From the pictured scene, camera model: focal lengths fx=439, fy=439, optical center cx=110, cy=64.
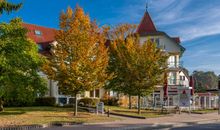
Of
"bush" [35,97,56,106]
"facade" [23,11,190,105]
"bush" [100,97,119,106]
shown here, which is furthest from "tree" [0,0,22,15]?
"facade" [23,11,190,105]

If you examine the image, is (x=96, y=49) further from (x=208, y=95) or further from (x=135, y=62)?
(x=208, y=95)

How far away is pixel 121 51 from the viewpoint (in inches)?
1687

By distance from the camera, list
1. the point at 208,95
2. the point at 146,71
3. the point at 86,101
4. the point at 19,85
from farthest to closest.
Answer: the point at 208,95
the point at 86,101
the point at 146,71
the point at 19,85

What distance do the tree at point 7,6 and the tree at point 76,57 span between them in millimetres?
10062

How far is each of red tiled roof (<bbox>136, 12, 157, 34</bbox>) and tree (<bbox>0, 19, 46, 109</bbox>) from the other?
118ft

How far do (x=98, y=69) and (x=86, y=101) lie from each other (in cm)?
1521

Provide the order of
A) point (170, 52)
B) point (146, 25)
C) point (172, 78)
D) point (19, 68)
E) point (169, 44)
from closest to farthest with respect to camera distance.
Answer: point (19, 68)
point (170, 52)
point (169, 44)
point (172, 78)
point (146, 25)

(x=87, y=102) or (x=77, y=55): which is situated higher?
(x=77, y=55)

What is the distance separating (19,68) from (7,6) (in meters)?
9.59

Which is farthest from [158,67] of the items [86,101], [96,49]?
[86,101]

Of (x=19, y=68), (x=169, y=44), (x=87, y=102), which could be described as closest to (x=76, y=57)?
(x=19, y=68)

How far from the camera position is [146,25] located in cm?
7006

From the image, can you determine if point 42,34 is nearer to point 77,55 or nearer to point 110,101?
point 110,101

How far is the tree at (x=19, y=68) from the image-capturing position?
29.8m
